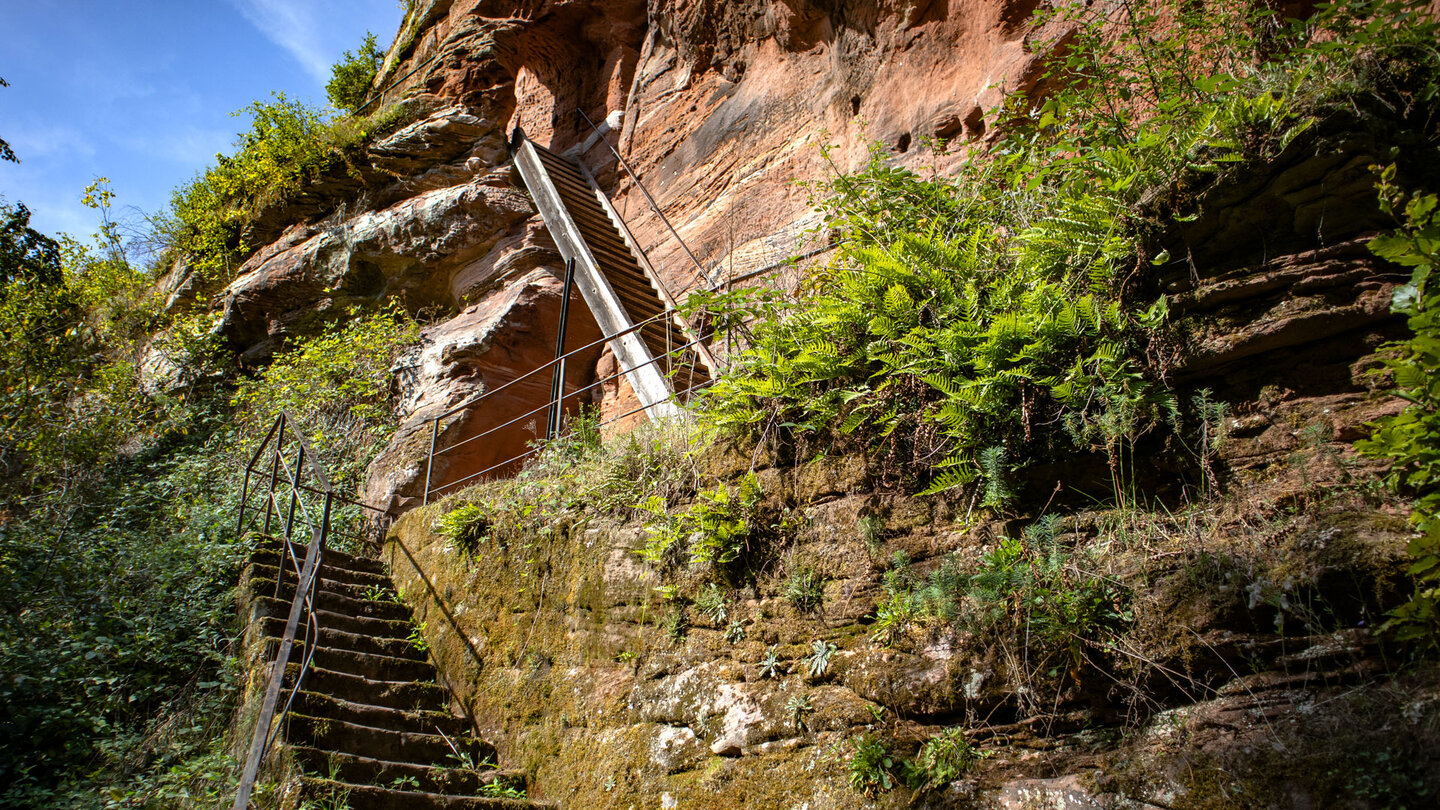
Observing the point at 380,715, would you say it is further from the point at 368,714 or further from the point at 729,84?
the point at 729,84

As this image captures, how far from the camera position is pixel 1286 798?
234 centimetres

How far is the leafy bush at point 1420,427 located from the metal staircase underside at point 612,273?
5073 millimetres

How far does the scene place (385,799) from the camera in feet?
14.4

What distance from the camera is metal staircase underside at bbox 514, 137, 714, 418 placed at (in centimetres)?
853

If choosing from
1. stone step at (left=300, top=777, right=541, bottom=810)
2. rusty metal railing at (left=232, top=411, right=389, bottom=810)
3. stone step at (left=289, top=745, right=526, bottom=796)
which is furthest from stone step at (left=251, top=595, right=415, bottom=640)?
stone step at (left=300, top=777, right=541, bottom=810)

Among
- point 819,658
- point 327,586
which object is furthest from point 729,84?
point 819,658

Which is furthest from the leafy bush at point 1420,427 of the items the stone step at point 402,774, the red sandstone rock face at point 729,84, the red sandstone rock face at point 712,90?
the stone step at point 402,774

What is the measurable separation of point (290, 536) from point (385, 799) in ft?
13.1

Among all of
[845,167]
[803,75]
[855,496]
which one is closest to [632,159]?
[803,75]

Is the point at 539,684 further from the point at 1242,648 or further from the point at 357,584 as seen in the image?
the point at 1242,648

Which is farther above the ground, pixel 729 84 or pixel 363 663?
pixel 729 84

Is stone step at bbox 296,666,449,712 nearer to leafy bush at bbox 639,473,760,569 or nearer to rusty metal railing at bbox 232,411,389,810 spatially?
rusty metal railing at bbox 232,411,389,810

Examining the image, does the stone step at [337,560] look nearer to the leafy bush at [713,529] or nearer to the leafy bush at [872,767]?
the leafy bush at [713,529]

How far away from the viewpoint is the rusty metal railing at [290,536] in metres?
3.92
